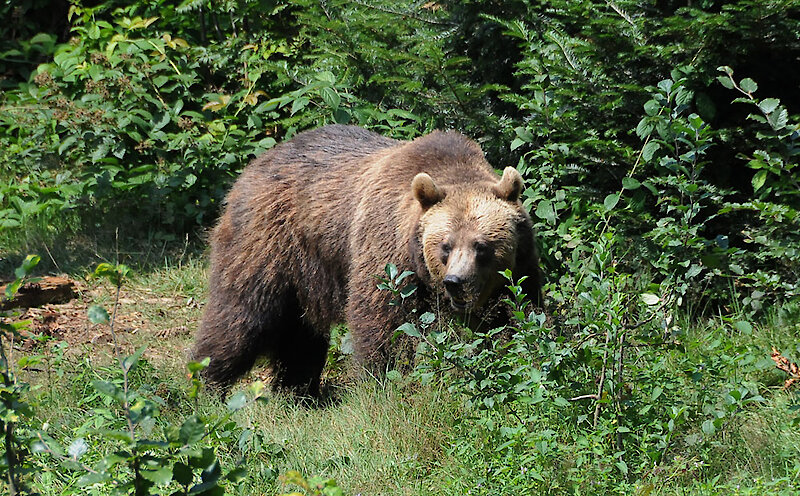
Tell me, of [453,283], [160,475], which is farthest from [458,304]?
[160,475]

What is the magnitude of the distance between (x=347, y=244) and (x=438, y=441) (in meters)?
1.79

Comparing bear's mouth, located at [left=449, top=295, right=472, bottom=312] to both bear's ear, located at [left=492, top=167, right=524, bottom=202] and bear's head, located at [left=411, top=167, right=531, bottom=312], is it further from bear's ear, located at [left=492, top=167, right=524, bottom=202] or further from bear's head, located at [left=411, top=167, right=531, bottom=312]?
bear's ear, located at [left=492, top=167, right=524, bottom=202]

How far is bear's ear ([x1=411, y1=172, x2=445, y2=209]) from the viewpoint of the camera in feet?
16.8

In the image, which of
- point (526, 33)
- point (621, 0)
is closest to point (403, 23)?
point (526, 33)

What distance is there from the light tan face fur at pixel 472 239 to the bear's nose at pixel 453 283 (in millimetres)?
40

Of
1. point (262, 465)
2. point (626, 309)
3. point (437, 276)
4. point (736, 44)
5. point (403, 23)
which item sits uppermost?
point (736, 44)

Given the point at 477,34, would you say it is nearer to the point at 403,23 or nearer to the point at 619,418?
the point at 403,23

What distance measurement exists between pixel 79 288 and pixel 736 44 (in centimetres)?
529

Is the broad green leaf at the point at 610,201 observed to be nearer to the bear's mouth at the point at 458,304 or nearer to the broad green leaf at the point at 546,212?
the broad green leaf at the point at 546,212

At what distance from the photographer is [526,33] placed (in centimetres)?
596

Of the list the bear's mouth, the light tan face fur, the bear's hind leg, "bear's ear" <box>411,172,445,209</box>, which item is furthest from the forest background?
"bear's ear" <box>411,172,445,209</box>

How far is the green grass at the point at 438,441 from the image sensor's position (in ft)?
12.2

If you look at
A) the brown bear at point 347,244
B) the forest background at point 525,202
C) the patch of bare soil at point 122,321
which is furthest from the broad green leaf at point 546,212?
the patch of bare soil at point 122,321

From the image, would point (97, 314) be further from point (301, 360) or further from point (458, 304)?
point (301, 360)
